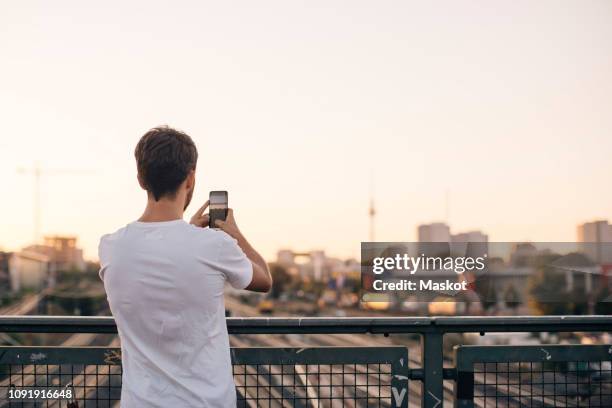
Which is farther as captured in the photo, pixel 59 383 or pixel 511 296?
pixel 511 296

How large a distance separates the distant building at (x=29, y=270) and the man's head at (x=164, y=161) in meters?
92.3

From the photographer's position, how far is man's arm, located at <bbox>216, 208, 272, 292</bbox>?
239cm

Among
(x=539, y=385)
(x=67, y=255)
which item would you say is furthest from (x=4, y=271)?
(x=539, y=385)

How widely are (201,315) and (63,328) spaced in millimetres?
1810

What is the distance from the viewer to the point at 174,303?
2.28 metres

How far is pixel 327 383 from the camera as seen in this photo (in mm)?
3730

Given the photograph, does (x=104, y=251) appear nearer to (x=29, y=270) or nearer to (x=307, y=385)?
(x=307, y=385)

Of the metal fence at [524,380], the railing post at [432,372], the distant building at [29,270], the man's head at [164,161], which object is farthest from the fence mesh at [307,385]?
the distant building at [29,270]

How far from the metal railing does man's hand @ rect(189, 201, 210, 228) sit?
1.23 meters

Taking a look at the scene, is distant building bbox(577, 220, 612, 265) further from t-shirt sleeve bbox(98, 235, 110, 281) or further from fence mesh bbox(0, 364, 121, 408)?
t-shirt sleeve bbox(98, 235, 110, 281)

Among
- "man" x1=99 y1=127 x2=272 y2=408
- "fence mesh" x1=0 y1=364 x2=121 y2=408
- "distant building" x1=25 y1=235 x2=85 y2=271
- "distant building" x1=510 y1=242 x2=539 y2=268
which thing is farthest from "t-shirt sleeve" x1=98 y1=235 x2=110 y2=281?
"distant building" x1=25 y1=235 x2=85 y2=271

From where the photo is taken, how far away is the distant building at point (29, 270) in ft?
328

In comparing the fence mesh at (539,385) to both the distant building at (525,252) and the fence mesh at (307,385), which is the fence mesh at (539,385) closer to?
the fence mesh at (307,385)

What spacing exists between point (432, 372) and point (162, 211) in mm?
2096
